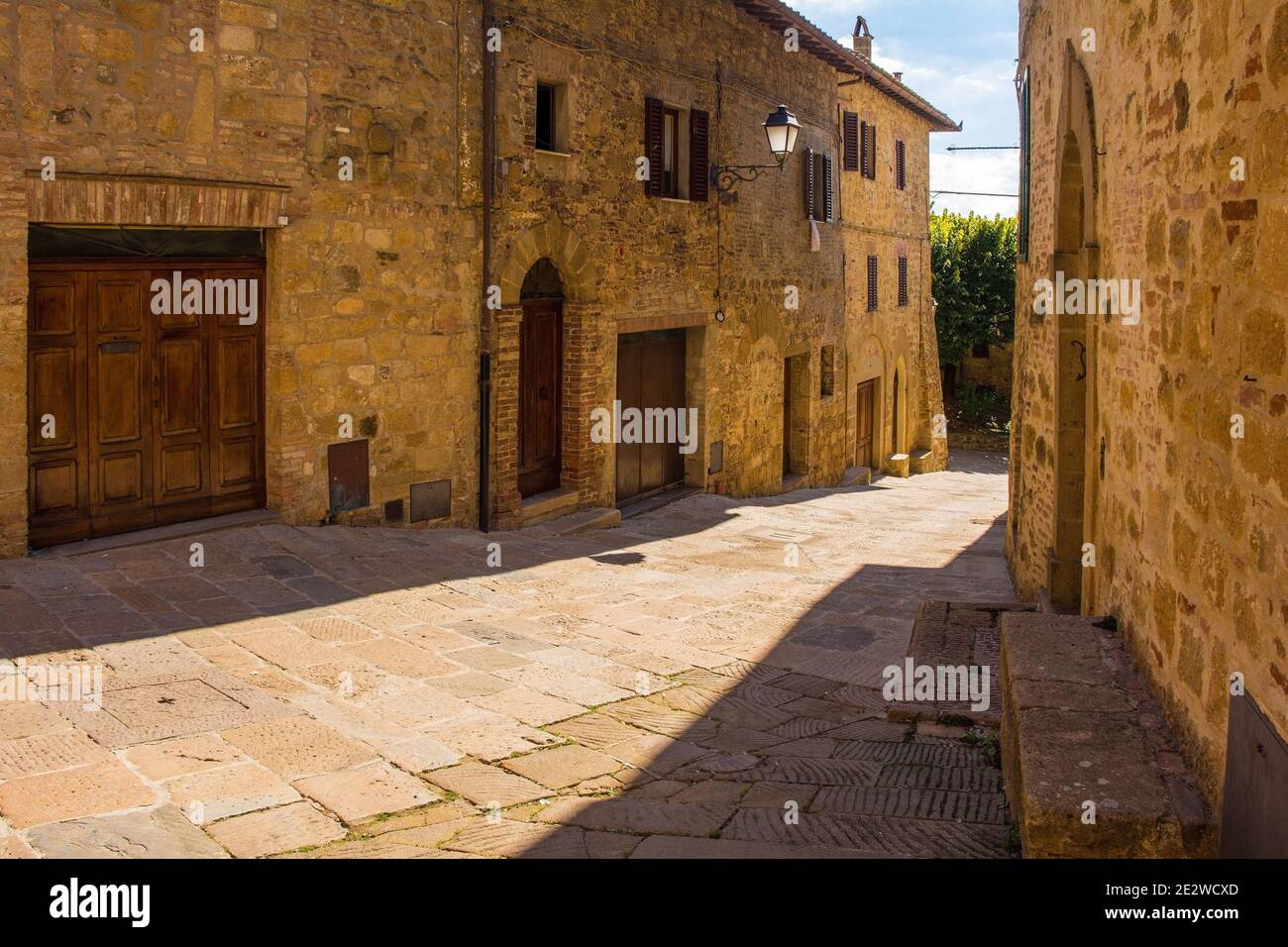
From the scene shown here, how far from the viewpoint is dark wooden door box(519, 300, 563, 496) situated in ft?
41.1

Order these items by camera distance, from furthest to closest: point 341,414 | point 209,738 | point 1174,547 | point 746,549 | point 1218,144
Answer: point 746,549, point 341,414, point 209,738, point 1174,547, point 1218,144

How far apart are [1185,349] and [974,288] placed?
1219 inches

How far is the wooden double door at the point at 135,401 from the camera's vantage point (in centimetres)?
805

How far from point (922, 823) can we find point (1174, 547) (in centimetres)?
141

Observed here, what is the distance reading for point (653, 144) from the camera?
46.1ft

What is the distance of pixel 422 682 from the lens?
6504 millimetres

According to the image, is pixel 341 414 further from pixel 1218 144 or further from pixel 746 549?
pixel 1218 144

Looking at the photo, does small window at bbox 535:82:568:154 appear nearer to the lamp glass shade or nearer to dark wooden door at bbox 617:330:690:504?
dark wooden door at bbox 617:330:690:504

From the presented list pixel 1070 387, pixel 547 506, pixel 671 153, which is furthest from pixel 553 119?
pixel 1070 387

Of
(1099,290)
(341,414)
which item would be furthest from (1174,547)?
(341,414)

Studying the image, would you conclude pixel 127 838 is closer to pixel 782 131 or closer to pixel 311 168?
pixel 311 168

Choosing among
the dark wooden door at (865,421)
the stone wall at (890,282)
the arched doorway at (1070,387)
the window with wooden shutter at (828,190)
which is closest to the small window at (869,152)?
the stone wall at (890,282)

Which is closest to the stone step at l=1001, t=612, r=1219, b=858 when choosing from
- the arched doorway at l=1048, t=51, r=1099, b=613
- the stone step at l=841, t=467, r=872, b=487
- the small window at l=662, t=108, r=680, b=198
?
the arched doorway at l=1048, t=51, r=1099, b=613

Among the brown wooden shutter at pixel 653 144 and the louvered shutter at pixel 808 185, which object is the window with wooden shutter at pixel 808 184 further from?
the brown wooden shutter at pixel 653 144
